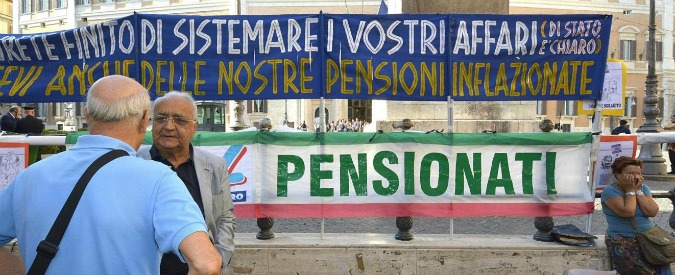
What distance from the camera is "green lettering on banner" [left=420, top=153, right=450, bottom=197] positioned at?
5.03m

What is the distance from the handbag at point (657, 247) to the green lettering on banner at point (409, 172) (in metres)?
1.91

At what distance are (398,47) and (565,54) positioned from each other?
1576 mm

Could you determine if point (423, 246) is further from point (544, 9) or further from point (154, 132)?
point (544, 9)

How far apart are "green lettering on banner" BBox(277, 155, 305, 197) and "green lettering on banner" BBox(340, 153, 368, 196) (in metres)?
0.37

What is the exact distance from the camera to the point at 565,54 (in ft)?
17.0

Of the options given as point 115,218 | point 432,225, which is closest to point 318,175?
point 432,225

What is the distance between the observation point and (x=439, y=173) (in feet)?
16.5

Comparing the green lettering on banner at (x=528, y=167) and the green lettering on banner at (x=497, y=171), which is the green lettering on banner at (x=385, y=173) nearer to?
the green lettering on banner at (x=497, y=171)

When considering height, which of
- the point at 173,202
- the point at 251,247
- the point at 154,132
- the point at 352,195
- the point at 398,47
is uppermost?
the point at 398,47

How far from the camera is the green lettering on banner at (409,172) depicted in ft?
16.4

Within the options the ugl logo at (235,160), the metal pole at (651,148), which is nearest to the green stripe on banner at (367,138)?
the ugl logo at (235,160)

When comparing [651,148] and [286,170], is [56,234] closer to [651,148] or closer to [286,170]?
[286,170]

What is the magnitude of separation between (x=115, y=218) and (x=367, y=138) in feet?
11.2

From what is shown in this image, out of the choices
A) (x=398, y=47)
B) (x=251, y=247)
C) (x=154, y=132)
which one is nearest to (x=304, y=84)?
(x=398, y=47)
